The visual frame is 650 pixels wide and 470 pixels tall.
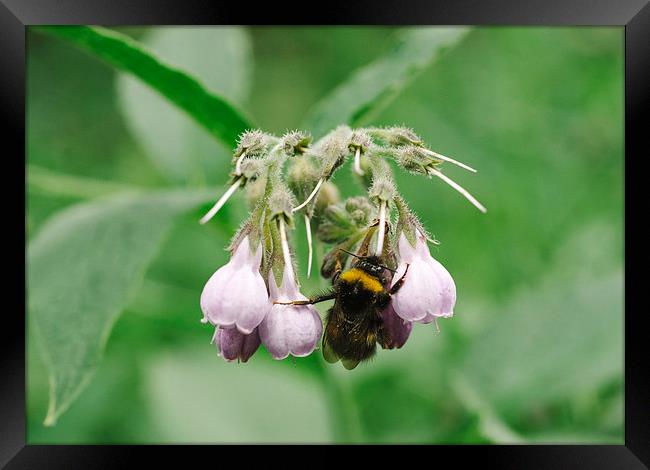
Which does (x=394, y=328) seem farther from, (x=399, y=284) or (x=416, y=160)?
(x=416, y=160)

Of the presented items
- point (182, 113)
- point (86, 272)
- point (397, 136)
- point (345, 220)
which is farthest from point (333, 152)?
point (182, 113)

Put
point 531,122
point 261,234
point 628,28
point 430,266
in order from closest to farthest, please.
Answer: point 430,266 → point 261,234 → point 628,28 → point 531,122

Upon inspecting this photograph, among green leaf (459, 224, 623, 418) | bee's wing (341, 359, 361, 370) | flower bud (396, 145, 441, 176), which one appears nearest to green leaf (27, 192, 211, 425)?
bee's wing (341, 359, 361, 370)

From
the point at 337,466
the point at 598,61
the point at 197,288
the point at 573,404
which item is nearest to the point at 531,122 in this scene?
the point at 598,61

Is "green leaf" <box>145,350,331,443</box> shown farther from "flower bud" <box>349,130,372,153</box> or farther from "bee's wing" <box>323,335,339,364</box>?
"flower bud" <box>349,130,372,153</box>

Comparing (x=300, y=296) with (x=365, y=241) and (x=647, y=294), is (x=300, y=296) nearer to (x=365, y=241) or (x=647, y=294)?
(x=365, y=241)
